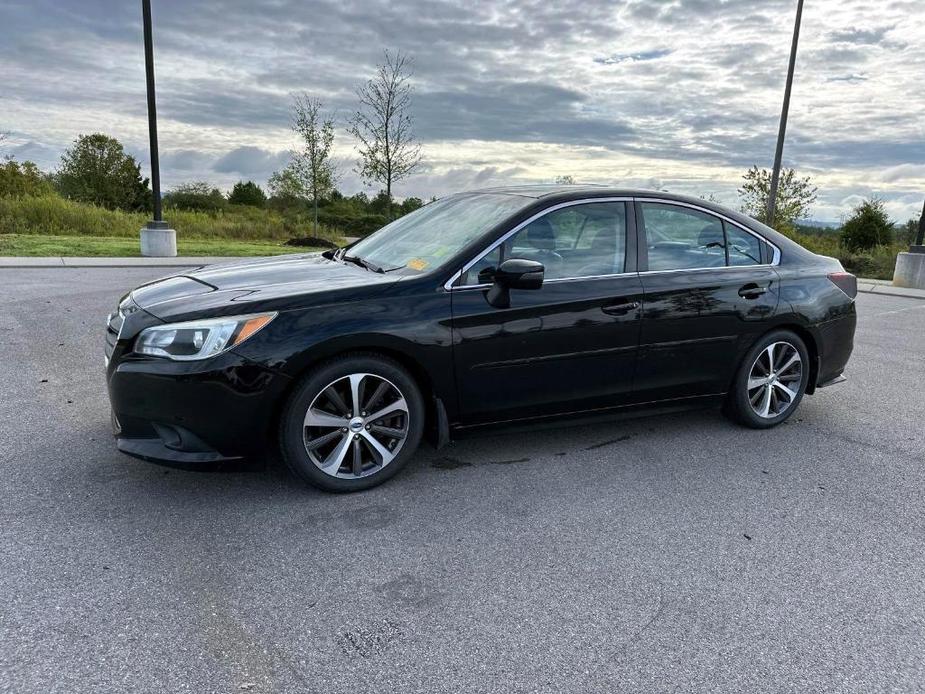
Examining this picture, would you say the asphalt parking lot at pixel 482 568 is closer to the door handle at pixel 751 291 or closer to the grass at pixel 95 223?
the door handle at pixel 751 291

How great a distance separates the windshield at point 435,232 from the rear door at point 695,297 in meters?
0.97

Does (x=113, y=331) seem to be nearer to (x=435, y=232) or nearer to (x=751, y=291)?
(x=435, y=232)

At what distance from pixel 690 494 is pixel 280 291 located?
2504 millimetres

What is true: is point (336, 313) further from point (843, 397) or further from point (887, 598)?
point (843, 397)

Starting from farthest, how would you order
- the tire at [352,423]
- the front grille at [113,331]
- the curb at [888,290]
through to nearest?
the curb at [888,290] → the front grille at [113,331] → the tire at [352,423]

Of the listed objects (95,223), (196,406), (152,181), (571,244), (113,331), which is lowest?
(196,406)

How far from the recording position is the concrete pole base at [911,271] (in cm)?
1585

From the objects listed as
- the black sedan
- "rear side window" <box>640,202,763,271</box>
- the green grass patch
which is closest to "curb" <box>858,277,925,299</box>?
the black sedan

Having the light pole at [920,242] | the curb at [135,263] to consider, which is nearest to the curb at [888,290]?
the curb at [135,263]

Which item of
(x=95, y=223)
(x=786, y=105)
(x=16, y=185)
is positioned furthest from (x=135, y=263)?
(x=16, y=185)

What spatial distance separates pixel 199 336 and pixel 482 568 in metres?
1.76

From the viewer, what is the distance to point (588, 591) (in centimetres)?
292

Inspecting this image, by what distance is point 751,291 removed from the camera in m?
4.80

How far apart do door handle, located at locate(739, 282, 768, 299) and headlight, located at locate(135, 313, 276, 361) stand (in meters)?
3.10
